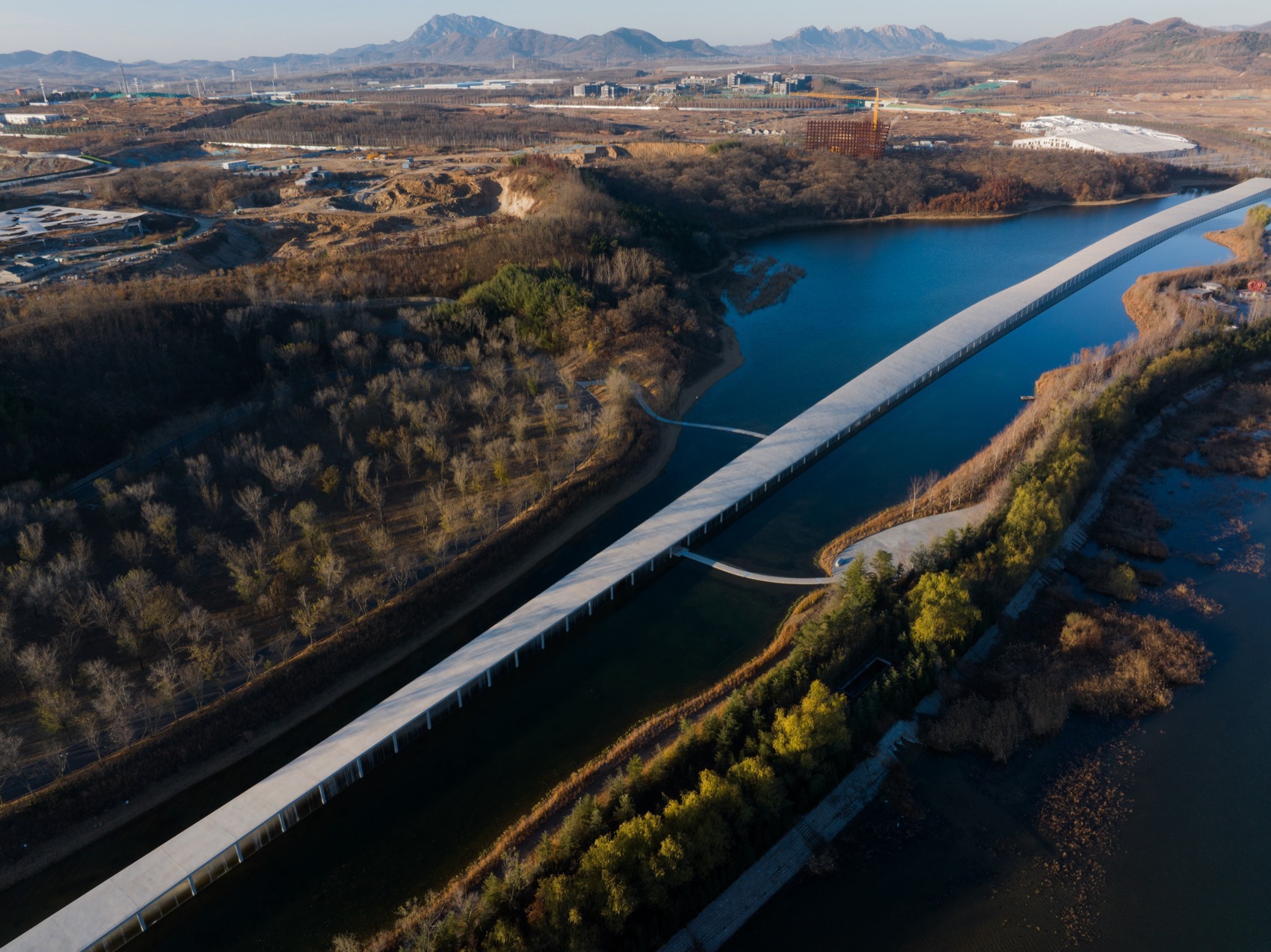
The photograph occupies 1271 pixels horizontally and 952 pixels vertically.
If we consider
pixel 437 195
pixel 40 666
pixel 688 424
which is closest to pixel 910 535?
pixel 688 424

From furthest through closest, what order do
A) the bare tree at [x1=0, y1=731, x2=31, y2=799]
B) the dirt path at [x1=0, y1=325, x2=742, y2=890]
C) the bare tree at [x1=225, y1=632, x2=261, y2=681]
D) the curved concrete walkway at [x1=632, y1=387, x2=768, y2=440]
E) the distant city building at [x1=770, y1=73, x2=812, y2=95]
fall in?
the distant city building at [x1=770, y1=73, x2=812, y2=95]
the curved concrete walkway at [x1=632, y1=387, x2=768, y2=440]
the bare tree at [x1=225, y1=632, x2=261, y2=681]
the bare tree at [x1=0, y1=731, x2=31, y2=799]
the dirt path at [x1=0, y1=325, x2=742, y2=890]

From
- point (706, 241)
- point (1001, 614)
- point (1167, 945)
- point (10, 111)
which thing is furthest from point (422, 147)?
point (1167, 945)

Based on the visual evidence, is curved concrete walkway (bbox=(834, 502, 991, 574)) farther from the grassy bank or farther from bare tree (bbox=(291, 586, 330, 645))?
bare tree (bbox=(291, 586, 330, 645))

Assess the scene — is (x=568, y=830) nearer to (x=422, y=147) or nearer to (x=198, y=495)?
(x=198, y=495)

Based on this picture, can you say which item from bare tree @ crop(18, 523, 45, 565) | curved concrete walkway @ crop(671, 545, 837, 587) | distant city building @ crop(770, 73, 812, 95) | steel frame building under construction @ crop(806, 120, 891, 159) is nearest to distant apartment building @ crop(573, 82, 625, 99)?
distant city building @ crop(770, 73, 812, 95)

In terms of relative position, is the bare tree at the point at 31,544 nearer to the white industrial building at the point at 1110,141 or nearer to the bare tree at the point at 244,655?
the bare tree at the point at 244,655

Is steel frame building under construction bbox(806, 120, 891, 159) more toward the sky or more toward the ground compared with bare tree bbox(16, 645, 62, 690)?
more toward the sky
